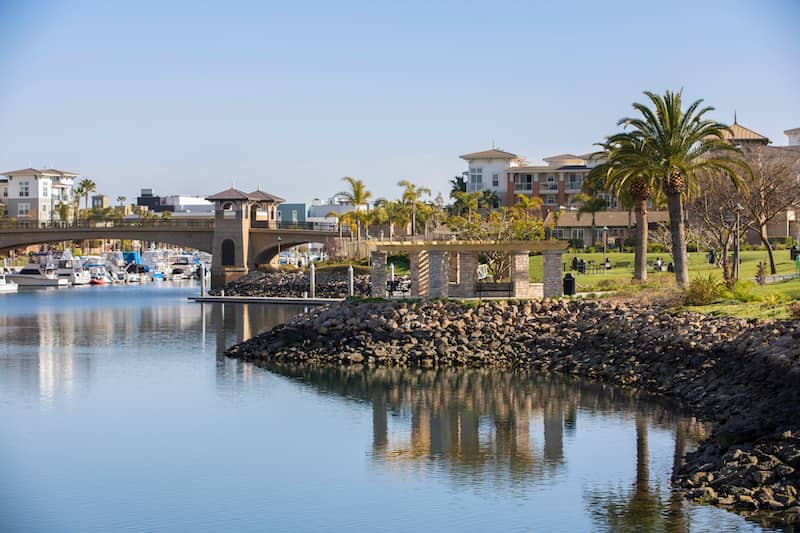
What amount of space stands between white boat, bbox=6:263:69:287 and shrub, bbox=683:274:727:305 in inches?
3753

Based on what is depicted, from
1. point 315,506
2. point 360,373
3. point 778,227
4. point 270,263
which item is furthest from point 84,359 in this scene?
point 778,227

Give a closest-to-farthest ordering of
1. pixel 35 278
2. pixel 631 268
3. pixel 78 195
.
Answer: pixel 631 268
pixel 35 278
pixel 78 195

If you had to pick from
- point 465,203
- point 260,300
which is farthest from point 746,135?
point 260,300

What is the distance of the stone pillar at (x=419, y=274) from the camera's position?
5981 centimetres

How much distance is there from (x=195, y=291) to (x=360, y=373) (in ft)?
233

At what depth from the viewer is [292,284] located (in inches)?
3794

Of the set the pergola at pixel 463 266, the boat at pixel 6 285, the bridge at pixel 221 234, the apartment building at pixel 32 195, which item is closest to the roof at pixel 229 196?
the bridge at pixel 221 234

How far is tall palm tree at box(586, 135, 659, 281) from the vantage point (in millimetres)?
53875

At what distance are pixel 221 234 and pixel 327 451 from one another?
76984 millimetres

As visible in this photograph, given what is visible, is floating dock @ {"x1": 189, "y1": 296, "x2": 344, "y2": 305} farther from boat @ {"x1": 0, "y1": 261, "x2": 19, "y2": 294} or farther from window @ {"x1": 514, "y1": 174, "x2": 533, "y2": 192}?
window @ {"x1": 514, "y1": 174, "x2": 533, "y2": 192}

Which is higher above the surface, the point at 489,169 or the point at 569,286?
the point at 489,169

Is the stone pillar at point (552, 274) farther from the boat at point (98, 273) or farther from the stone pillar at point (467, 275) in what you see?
the boat at point (98, 273)

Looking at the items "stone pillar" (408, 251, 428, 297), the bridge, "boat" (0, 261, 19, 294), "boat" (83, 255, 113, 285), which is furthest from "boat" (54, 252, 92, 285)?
"stone pillar" (408, 251, 428, 297)

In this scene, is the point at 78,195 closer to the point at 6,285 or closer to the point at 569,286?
the point at 6,285
